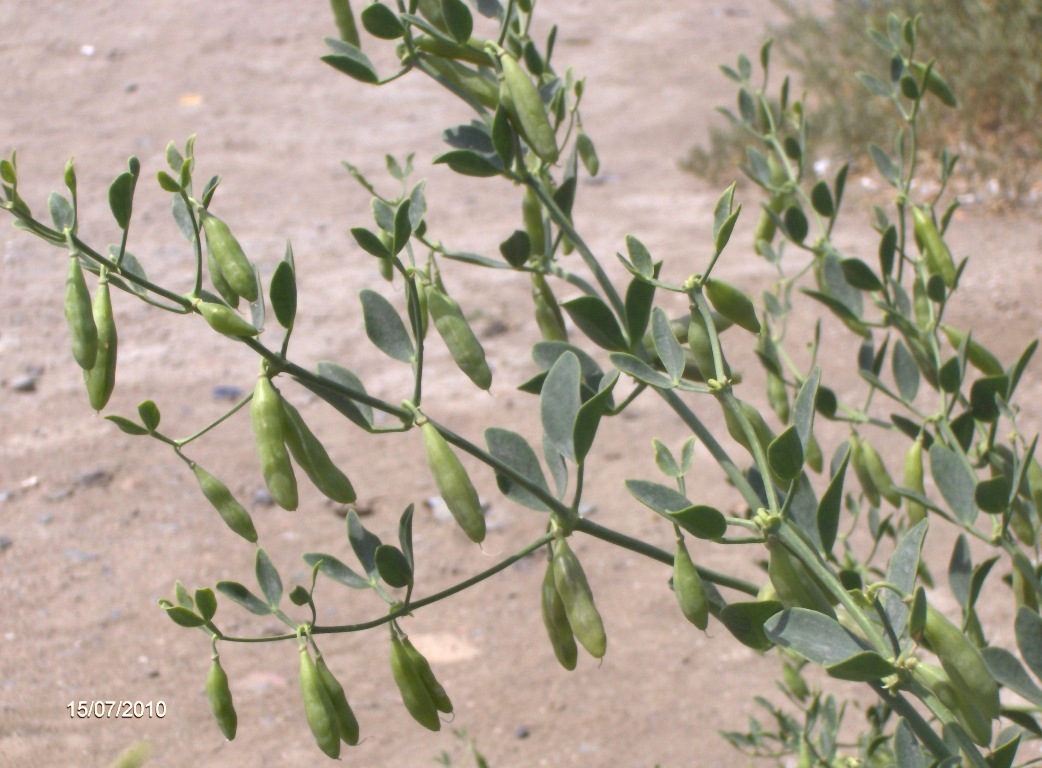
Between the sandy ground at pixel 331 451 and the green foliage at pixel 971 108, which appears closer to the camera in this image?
the sandy ground at pixel 331 451

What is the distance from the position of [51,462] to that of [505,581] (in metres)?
1.06

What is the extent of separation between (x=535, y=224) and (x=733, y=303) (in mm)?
342

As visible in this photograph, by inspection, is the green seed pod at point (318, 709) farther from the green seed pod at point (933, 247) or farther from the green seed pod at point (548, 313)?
the green seed pod at point (933, 247)

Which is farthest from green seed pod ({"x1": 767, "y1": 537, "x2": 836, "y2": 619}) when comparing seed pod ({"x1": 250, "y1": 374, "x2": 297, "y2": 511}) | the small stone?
the small stone

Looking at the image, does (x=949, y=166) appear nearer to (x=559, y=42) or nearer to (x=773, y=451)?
(x=773, y=451)

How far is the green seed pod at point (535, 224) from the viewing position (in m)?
1.04

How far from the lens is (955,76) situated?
475cm

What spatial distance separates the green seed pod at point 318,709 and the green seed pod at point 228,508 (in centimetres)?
9

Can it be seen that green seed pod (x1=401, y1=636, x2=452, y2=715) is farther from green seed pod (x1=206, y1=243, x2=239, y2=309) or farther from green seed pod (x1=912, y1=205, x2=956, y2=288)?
green seed pod (x1=912, y1=205, x2=956, y2=288)

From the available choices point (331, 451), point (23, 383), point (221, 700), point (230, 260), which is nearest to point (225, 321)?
point (230, 260)

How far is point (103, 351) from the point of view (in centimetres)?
70

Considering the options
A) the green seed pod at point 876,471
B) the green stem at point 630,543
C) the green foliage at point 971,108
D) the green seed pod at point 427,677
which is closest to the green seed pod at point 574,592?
the green stem at point 630,543

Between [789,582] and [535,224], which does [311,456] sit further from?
[535,224]

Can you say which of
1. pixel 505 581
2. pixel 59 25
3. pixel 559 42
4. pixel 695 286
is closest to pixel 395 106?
pixel 559 42
